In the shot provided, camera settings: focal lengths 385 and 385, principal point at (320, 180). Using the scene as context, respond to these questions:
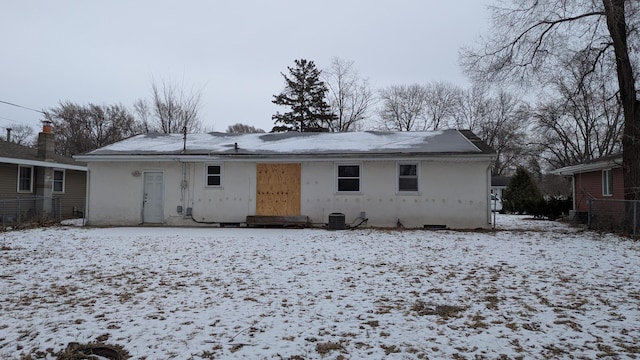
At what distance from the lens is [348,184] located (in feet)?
48.8

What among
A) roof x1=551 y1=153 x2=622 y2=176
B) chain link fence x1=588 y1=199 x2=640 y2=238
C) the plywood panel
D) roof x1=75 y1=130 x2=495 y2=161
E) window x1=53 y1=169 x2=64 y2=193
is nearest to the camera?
chain link fence x1=588 y1=199 x2=640 y2=238

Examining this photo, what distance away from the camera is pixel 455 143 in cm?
1519

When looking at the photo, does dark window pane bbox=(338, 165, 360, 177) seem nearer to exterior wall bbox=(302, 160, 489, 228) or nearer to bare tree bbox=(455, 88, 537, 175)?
exterior wall bbox=(302, 160, 489, 228)

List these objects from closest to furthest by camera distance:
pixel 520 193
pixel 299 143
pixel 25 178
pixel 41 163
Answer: pixel 299 143
pixel 41 163
pixel 25 178
pixel 520 193

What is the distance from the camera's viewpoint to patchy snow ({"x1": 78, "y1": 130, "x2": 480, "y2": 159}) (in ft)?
49.5

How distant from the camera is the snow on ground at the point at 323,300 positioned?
3.94 m

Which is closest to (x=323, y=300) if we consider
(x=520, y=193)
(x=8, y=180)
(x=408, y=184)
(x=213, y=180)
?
(x=408, y=184)

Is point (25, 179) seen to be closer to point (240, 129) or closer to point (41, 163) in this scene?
point (41, 163)

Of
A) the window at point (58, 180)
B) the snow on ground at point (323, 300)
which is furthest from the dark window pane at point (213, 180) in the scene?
the window at point (58, 180)

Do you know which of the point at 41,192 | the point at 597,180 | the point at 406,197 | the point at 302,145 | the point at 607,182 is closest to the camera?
the point at 406,197

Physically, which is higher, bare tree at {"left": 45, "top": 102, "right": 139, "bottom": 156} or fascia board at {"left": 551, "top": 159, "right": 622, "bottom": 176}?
bare tree at {"left": 45, "top": 102, "right": 139, "bottom": 156}

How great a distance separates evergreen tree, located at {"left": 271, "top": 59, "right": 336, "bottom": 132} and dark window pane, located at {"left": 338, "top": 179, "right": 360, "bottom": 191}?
24.4 m

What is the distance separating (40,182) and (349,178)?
15.7 metres

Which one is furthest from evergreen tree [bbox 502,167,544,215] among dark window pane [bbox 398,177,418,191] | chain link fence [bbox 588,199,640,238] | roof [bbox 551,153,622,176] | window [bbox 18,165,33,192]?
window [bbox 18,165,33,192]
